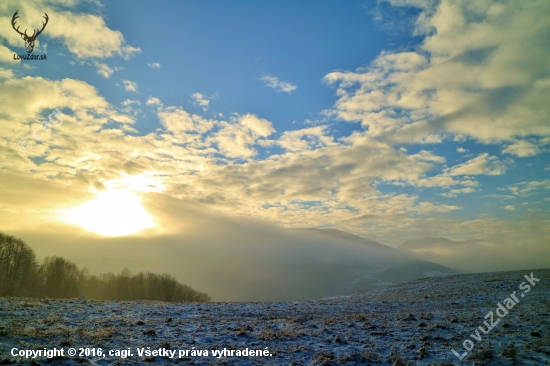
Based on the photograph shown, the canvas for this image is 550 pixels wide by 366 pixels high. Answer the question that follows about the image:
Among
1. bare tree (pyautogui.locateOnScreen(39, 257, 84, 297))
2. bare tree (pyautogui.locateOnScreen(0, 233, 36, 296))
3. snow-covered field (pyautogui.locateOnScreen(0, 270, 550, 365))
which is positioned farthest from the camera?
bare tree (pyautogui.locateOnScreen(39, 257, 84, 297))

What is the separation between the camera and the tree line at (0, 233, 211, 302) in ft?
225

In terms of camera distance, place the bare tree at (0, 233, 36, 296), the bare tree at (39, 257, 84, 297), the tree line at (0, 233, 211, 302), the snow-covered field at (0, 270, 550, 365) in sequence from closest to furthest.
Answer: the snow-covered field at (0, 270, 550, 365) < the bare tree at (0, 233, 36, 296) < the tree line at (0, 233, 211, 302) < the bare tree at (39, 257, 84, 297)

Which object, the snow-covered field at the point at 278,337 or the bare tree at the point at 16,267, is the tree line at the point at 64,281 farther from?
the snow-covered field at the point at 278,337

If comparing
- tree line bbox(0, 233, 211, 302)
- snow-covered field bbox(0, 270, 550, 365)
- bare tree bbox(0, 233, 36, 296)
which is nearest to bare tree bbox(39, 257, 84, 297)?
tree line bbox(0, 233, 211, 302)

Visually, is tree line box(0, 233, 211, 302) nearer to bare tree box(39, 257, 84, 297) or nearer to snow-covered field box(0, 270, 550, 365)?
bare tree box(39, 257, 84, 297)

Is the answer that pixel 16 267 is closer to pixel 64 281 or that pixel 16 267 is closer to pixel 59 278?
pixel 59 278

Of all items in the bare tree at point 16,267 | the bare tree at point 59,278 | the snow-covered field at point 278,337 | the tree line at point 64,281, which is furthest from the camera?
the bare tree at point 59,278

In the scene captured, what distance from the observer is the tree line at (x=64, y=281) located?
68.7 meters

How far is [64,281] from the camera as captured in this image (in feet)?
270

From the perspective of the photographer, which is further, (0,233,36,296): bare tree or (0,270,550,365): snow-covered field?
(0,233,36,296): bare tree

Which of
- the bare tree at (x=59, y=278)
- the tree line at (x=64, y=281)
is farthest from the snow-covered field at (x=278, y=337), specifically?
the bare tree at (x=59, y=278)

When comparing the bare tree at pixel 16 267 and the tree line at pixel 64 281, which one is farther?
the tree line at pixel 64 281

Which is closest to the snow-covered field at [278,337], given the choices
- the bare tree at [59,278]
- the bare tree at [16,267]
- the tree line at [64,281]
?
the bare tree at [16,267]

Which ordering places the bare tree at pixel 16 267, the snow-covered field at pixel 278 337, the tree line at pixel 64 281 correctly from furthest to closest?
the tree line at pixel 64 281 → the bare tree at pixel 16 267 → the snow-covered field at pixel 278 337
